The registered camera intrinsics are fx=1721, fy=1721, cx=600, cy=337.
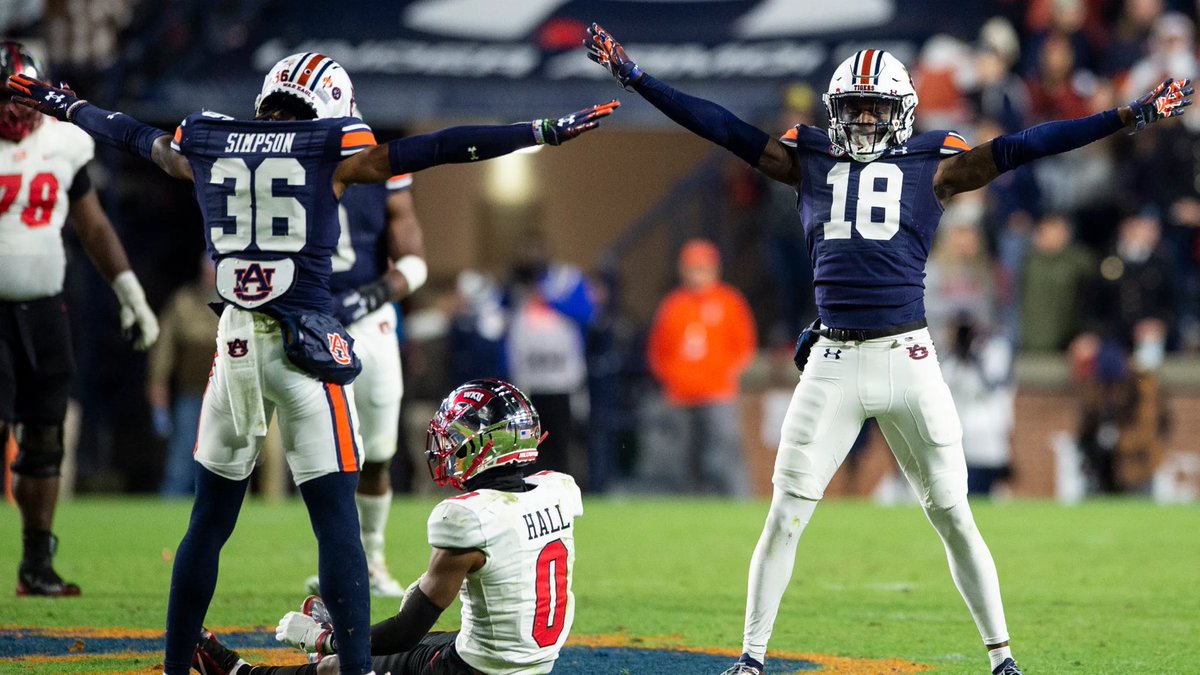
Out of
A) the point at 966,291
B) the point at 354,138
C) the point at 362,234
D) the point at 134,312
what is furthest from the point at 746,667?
the point at 966,291

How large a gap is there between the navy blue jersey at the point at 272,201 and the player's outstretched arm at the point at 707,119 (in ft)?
3.77

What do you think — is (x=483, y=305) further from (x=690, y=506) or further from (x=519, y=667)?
(x=519, y=667)

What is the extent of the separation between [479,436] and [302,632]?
909 mm

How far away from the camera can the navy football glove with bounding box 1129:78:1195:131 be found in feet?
19.1

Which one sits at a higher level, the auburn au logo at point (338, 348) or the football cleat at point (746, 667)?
the auburn au logo at point (338, 348)

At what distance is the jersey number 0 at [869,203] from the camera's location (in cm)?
594

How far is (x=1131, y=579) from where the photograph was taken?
9.19 metres

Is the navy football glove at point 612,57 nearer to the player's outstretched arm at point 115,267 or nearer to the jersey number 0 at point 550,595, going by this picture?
the jersey number 0 at point 550,595

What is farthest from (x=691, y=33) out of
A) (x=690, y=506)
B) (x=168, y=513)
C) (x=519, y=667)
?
(x=519, y=667)

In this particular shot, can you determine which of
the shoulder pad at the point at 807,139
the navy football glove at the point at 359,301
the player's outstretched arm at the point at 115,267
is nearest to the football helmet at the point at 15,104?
the player's outstretched arm at the point at 115,267

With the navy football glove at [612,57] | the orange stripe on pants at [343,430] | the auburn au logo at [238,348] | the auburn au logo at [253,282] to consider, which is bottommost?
the orange stripe on pants at [343,430]

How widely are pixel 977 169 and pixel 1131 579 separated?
4.07 m

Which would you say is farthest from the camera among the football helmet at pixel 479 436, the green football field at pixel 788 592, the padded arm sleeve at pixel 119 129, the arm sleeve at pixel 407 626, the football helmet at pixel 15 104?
the football helmet at pixel 15 104

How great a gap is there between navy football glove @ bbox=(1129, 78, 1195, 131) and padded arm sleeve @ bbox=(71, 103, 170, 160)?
128 inches
